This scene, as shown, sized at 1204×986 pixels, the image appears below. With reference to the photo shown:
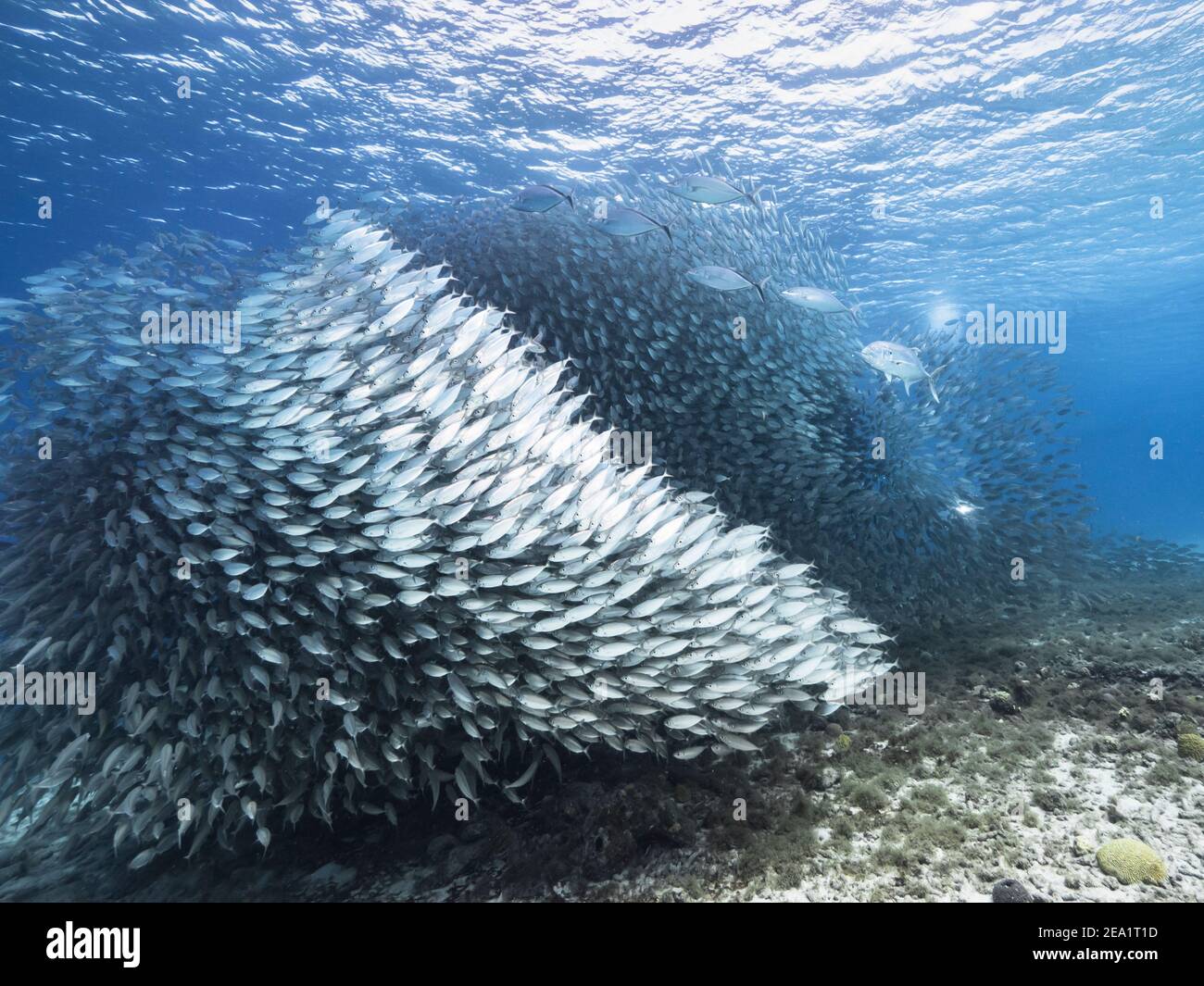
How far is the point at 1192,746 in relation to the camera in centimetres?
464

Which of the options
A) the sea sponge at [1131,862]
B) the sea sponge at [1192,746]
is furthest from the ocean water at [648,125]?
the sea sponge at [1131,862]

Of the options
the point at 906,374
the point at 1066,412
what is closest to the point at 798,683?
the point at 906,374

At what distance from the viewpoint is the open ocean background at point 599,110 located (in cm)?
1327

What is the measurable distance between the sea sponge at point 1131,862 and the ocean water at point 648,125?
336 cm

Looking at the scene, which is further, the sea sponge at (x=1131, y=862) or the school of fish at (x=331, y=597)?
the school of fish at (x=331, y=597)

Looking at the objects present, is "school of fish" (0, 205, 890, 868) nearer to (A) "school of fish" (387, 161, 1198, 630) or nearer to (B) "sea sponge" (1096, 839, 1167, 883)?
(B) "sea sponge" (1096, 839, 1167, 883)

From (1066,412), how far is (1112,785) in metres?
9.08

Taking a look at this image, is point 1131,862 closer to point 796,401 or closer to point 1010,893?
point 1010,893

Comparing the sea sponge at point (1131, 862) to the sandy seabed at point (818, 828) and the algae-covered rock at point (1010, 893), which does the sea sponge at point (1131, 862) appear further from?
the algae-covered rock at point (1010, 893)

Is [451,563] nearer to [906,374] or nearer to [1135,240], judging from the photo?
[906,374]

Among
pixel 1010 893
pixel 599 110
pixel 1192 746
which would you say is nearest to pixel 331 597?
pixel 1010 893

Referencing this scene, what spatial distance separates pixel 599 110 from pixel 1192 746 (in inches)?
731
